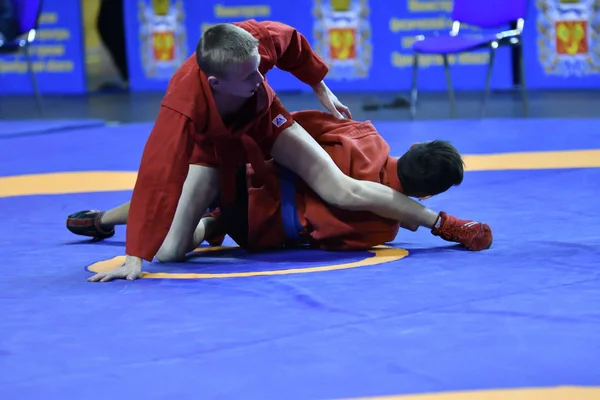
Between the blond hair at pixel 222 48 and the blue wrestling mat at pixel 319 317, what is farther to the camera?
the blond hair at pixel 222 48

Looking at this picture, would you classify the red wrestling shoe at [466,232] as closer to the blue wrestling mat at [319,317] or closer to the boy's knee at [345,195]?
the blue wrestling mat at [319,317]

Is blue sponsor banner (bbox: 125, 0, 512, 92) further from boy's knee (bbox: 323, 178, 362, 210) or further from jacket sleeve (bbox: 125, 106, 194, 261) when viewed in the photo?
jacket sleeve (bbox: 125, 106, 194, 261)

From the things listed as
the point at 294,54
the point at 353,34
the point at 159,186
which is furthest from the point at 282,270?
the point at 353,34

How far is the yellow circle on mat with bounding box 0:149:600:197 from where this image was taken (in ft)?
16.8

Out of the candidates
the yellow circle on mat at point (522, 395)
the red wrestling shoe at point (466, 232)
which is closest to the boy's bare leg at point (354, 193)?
the red wrestling shoe at point (466, 232)

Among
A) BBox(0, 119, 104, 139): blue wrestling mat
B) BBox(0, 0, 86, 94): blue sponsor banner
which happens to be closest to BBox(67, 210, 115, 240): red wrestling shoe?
BBox(0, 119, 104, 139): blue wrestling mat

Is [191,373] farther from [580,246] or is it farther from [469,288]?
[580,246]

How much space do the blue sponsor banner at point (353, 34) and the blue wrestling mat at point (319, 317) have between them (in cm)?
584

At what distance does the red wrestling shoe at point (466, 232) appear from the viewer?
3.38 m

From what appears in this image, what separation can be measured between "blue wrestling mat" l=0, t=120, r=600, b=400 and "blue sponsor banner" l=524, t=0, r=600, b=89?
5347mm

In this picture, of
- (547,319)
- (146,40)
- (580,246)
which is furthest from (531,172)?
(146,40)

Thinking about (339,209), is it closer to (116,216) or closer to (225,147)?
(225,147)

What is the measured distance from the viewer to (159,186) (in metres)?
3.09

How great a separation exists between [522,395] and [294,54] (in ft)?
6.35
